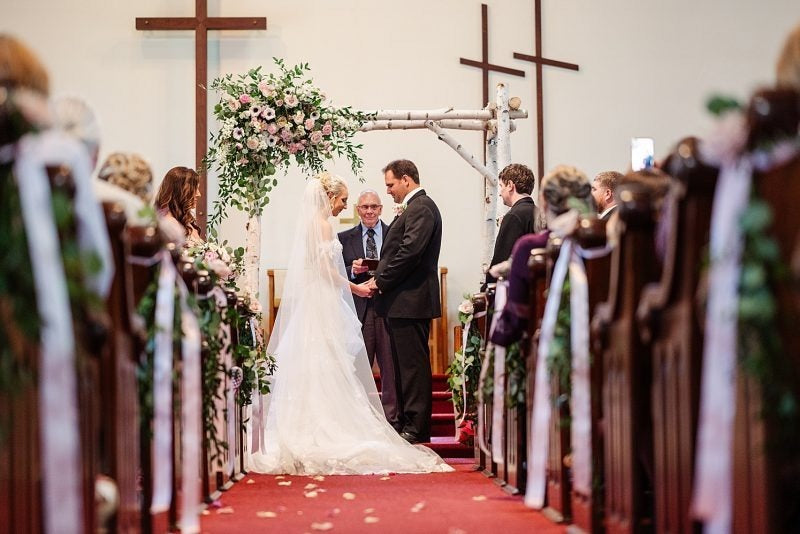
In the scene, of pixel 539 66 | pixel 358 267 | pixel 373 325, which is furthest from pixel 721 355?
pixel 539 66

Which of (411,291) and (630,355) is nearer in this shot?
(630,355)

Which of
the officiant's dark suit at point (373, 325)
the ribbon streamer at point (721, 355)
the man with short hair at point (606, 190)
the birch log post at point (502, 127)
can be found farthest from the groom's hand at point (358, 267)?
the ribbon streamer at point (721, 355)

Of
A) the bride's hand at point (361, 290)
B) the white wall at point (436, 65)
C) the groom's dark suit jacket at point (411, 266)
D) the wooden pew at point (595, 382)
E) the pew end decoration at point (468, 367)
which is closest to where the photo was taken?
the wooden pew at point (595, 382)

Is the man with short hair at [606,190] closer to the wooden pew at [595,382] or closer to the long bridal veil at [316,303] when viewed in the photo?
the long bridal veil at [316,303]

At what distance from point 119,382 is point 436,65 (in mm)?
8392

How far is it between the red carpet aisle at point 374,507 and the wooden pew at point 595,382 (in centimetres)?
30

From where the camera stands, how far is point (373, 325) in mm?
8383

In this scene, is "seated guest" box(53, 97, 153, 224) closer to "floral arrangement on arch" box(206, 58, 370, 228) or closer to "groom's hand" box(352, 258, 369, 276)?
"floral arrangement on arch" box(206, 58, 370, 228)

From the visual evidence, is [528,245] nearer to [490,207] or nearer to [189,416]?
[189,416]

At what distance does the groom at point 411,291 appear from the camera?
731 centimetres

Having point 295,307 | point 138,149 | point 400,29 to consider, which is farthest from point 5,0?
point 295,307

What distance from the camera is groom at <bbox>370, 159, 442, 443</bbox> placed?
7.31 metres

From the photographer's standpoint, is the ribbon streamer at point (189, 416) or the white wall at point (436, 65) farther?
the white wall at point (436, 65)

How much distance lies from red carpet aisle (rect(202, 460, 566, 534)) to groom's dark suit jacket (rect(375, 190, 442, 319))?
1.74 m
